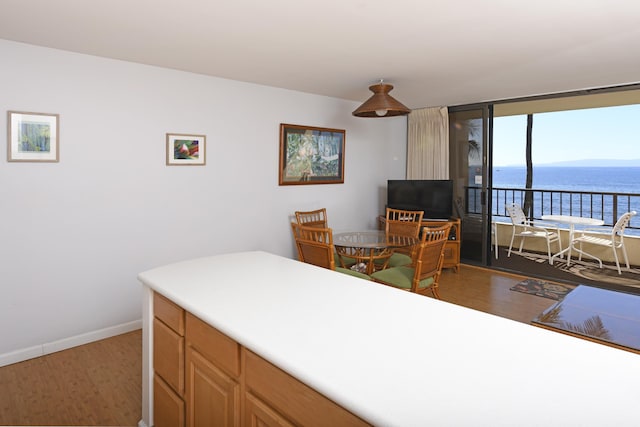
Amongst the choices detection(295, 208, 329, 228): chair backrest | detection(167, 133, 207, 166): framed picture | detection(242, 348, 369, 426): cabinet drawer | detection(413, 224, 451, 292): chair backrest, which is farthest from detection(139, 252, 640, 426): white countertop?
detection(295, 208, 329, 228): chair backrest

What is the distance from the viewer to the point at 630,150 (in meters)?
10.1

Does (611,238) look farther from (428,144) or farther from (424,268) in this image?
(424,268)

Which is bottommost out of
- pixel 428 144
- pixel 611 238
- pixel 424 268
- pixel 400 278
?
pixel 400 278

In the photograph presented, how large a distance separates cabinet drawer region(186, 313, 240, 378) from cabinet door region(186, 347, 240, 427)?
0.03 meters

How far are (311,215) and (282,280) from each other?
9.39ft

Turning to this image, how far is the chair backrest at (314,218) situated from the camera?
4453 mm

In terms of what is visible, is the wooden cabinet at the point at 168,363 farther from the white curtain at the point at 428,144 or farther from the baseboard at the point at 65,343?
the white curtain at the point at 428,144

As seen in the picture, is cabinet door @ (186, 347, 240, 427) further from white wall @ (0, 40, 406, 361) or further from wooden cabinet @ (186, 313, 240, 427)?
white wall @ (0, 40, 406, 361)

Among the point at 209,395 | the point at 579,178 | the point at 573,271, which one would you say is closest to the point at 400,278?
the point at 209,395

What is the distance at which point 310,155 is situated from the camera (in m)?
4.68

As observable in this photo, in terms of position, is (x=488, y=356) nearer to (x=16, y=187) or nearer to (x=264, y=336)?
(x=264, y=336)

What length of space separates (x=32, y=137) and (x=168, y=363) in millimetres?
2154

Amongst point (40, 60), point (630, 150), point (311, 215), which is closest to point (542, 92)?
point (311, 215)

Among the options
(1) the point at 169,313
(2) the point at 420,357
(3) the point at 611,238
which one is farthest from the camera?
(3) the point at 611,238
